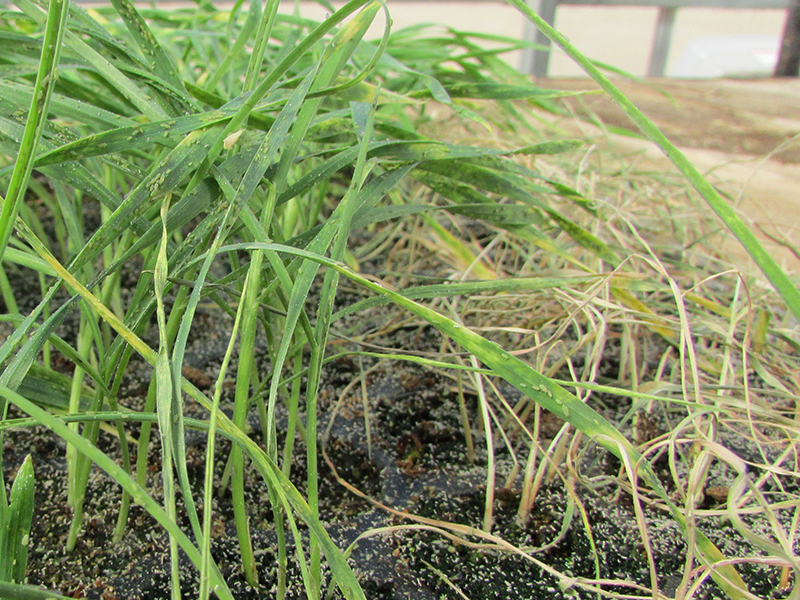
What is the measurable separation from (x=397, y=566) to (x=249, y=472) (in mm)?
127

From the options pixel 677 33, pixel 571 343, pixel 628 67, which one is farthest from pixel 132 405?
pixel 677 33

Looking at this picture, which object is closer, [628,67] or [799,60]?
[799,60]

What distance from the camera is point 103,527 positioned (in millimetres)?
367

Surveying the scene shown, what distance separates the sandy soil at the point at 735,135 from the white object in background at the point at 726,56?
0.92m

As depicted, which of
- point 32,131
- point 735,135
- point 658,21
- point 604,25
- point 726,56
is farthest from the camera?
point 604,25

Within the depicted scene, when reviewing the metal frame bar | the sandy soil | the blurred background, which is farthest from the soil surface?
the blurred background

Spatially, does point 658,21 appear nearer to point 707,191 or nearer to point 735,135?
point 735,135

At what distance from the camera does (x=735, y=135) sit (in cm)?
108

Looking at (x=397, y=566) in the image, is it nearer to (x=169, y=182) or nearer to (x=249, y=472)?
(x=249, y=472)

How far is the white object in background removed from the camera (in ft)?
7.64

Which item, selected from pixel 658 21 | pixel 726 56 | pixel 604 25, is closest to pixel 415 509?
pixel 726 56

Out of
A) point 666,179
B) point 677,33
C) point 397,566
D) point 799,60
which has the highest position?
A: point 677,33

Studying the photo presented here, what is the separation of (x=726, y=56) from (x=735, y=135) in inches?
66.9

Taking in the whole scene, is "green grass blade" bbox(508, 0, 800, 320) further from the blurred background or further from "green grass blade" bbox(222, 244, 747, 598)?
the blurred background
